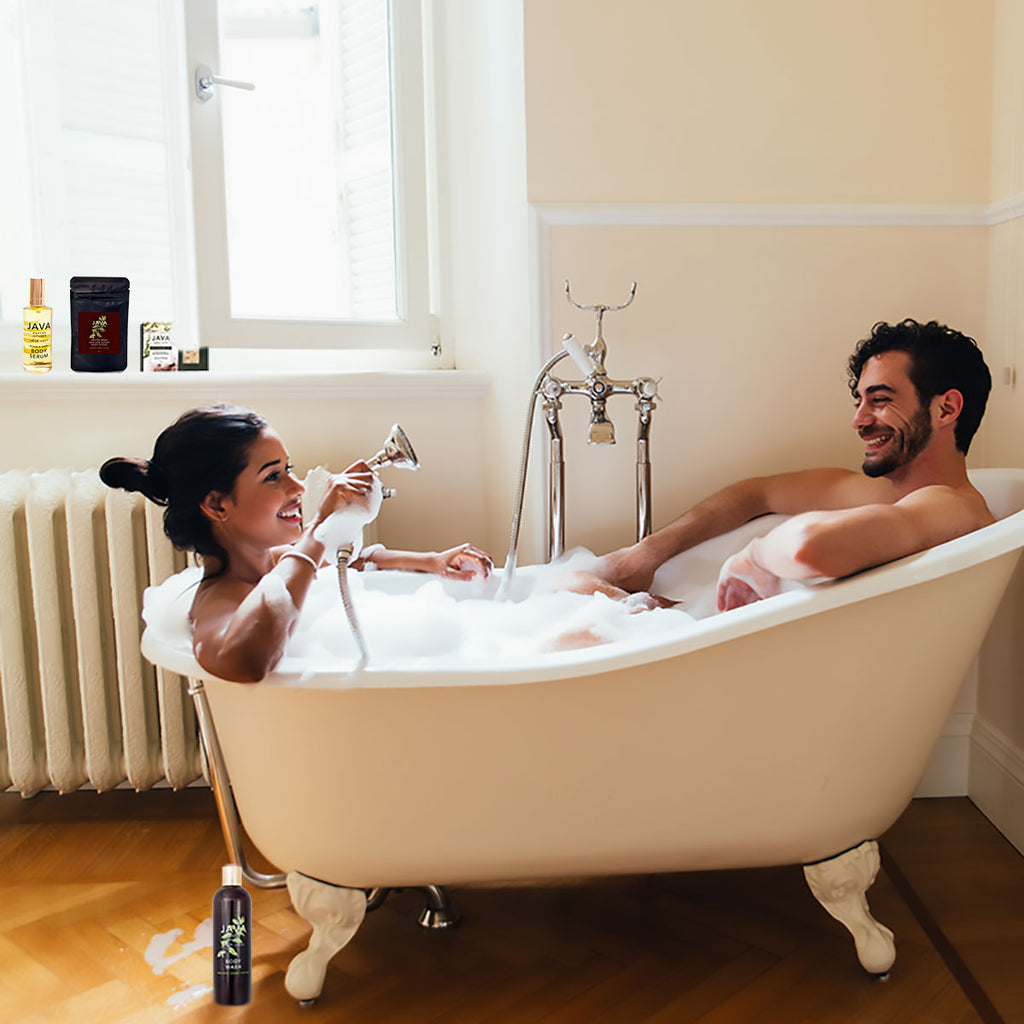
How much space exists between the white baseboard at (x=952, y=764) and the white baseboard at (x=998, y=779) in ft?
0.04

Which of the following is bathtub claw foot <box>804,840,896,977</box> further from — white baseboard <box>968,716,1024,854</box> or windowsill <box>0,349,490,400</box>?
windowsill <box>0,349,490,400</box>

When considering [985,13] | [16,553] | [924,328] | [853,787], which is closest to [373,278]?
[16,553]

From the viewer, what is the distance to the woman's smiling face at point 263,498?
57.3 inches

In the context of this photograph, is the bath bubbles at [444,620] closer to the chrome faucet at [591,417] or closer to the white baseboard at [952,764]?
the chrome faucet at [591,417]

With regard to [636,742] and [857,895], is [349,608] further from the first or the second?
[857,895]

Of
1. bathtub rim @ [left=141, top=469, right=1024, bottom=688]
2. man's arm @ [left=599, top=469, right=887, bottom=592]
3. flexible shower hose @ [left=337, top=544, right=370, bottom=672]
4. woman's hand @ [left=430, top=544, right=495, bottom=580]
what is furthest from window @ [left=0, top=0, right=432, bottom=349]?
bathtub rim @ [left=141, top=469, right=1024, bottom=688]

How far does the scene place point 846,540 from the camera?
51.7 inches

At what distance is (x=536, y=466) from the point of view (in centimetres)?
218

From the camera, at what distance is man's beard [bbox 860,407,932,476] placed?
169 cm

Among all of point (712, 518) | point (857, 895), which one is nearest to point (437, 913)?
point (857, 895)

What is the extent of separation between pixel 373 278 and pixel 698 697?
1.49 metres

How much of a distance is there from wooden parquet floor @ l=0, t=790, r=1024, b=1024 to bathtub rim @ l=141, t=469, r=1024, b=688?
1.76 feet

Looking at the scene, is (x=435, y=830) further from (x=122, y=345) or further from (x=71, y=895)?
(x=122, y=345)

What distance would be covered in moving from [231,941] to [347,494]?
61cm
